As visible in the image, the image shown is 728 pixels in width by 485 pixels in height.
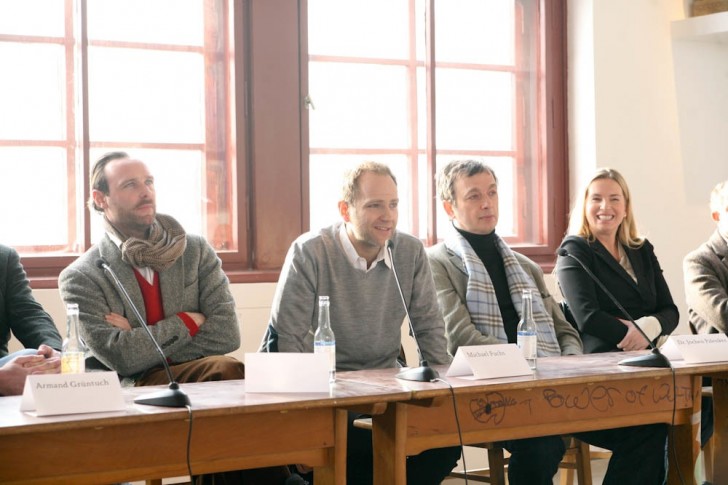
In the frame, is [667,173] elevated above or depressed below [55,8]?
below

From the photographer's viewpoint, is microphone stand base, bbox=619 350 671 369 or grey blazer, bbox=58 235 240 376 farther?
grey blazer, bbox=58 235 240 376

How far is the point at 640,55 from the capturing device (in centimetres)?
482

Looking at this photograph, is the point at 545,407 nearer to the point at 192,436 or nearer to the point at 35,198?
the point at 192,436

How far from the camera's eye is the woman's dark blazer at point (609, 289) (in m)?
3.59

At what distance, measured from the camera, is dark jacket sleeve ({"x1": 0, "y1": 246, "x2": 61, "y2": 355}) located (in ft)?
10.4

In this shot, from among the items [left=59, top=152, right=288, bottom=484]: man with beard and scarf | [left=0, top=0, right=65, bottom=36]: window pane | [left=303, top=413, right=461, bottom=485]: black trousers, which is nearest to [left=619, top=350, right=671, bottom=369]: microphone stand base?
[left=303, top=413, right=461, bottom=485]: black trousers

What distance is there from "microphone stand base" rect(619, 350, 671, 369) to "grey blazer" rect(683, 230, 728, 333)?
1.01 metres

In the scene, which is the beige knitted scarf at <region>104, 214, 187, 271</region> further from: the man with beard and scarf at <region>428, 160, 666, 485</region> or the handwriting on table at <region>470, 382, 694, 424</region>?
the handwriting on table at <region>470, 382, 694, 424</region>

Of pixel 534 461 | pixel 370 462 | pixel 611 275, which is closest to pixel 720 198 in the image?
pixel 611 275

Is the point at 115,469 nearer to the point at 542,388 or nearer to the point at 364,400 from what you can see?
the point at 364,400

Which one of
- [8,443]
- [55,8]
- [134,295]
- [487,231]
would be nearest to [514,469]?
[487,231]

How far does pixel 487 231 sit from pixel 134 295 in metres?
1.25

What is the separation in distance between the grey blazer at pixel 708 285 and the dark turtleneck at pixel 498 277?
0.75 meters

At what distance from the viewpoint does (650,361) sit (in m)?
2.77
